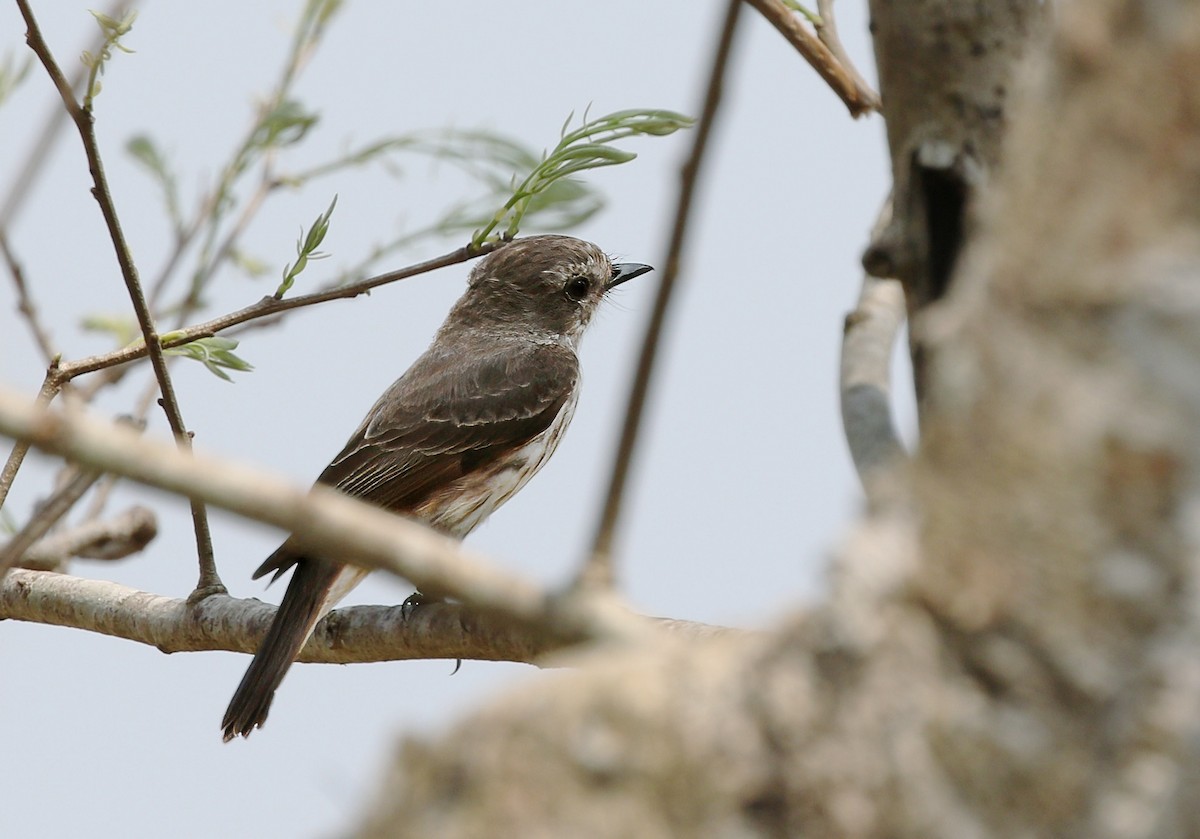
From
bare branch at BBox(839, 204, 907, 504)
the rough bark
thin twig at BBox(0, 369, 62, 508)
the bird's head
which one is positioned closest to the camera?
the rough bark

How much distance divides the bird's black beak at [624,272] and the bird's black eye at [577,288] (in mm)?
161

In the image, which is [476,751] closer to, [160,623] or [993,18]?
[993,18]

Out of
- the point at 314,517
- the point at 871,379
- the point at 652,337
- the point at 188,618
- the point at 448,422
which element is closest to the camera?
the point at 314,517

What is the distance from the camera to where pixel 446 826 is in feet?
5.08

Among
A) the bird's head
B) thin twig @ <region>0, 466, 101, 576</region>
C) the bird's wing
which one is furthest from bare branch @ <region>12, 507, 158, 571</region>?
thin twig @ <region>0, 466, 101, 576</region>

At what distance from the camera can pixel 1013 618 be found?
1.47 metres

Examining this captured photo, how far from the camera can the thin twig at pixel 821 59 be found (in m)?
3.44

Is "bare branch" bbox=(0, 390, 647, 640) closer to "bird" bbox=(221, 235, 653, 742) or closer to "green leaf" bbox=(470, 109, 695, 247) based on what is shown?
"green leaf" bbox=(470, 109, 695, 247)

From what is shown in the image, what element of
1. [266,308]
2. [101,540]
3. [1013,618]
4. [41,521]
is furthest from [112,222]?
[1013,618]

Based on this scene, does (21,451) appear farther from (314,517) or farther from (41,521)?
(314,517)

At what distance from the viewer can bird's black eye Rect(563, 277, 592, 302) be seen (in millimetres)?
8633

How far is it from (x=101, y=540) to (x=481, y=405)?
232 cm

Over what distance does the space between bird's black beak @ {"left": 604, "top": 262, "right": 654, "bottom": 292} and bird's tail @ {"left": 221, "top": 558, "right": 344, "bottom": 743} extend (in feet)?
11.9

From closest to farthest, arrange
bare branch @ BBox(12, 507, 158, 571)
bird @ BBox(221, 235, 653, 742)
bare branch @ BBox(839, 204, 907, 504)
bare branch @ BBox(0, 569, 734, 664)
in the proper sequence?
1. bare branch @ BBox(839, 204, 907, 504)
2. bare branch @ BBox(0, 569, 734, 664)
3. bare branch @ BBox(12, 507, 158, 571)
4. bird @ BBox(221, 235, 653, 742)
